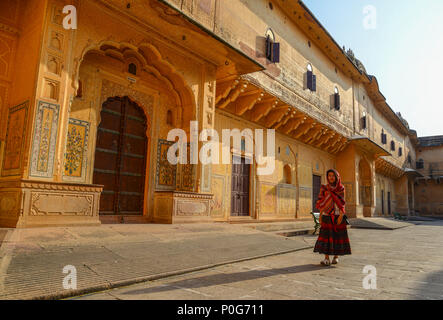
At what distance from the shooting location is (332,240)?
482 centimetres

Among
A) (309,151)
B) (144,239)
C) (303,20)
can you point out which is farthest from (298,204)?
(144,239)

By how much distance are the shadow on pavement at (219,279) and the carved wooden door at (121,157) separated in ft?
14.1

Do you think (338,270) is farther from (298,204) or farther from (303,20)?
(303,20)

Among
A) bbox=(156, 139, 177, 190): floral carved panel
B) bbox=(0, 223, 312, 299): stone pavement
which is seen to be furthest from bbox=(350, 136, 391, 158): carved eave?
bbox=(0, 223, 312, 299): stone pavement

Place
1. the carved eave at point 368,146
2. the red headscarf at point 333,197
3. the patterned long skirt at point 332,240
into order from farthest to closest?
the carved eave at point 368,146 < the red headscarf at point 333,197 < the patterned long skirt at point 332,240

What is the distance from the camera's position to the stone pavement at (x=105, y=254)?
291cm

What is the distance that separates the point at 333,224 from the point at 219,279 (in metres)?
2.21

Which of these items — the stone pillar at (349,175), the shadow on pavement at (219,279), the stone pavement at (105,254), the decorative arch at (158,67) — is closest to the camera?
the stone pavement at (105,254)

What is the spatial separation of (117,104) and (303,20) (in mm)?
9850

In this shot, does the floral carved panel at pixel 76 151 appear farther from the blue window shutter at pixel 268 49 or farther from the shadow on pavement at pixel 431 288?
the blue window shutter at pixel 268 49

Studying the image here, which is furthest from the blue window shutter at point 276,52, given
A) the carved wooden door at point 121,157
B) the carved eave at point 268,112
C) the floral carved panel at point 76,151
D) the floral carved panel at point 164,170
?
A: the floral carved panel at point 76,151

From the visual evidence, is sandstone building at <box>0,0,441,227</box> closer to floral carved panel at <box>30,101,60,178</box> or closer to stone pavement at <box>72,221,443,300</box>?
floral carved panel at <box>30,101,60,178</box>
